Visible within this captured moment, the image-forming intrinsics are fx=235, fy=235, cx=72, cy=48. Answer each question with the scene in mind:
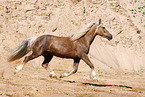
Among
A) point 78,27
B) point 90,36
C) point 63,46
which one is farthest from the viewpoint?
point 78,27

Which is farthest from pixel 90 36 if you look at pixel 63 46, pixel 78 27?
pixel 78 27

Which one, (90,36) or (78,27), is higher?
(90,36)

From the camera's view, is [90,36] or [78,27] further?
[78,27]

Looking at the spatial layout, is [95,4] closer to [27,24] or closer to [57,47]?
[27,24]

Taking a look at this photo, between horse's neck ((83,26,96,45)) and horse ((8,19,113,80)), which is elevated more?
horse's neck ((83,26,96,45))

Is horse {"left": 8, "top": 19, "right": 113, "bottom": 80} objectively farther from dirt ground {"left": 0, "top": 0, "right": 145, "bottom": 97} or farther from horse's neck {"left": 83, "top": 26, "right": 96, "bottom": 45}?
dirt ground {"left": 0, "top": 0, "right": 145, "bottom": 97}

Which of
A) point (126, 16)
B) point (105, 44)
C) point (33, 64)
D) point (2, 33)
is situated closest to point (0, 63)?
point (33, 64)

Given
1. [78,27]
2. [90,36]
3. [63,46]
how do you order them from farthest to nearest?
[78,27]
[90,36]
[63,46]

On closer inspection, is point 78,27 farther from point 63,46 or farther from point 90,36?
point 63,46

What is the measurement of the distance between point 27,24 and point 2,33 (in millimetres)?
2640

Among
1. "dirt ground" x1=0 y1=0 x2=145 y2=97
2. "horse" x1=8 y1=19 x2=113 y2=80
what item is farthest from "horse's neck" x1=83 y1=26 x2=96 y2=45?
"dirt ground" x1=0 y1=0 x2=145 y2=97

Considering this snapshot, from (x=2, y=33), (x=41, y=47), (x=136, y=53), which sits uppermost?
(x=41, y=47)

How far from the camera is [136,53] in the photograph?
23016 millimetres

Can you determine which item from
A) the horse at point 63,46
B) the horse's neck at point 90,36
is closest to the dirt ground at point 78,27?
the horse at point 63,46
